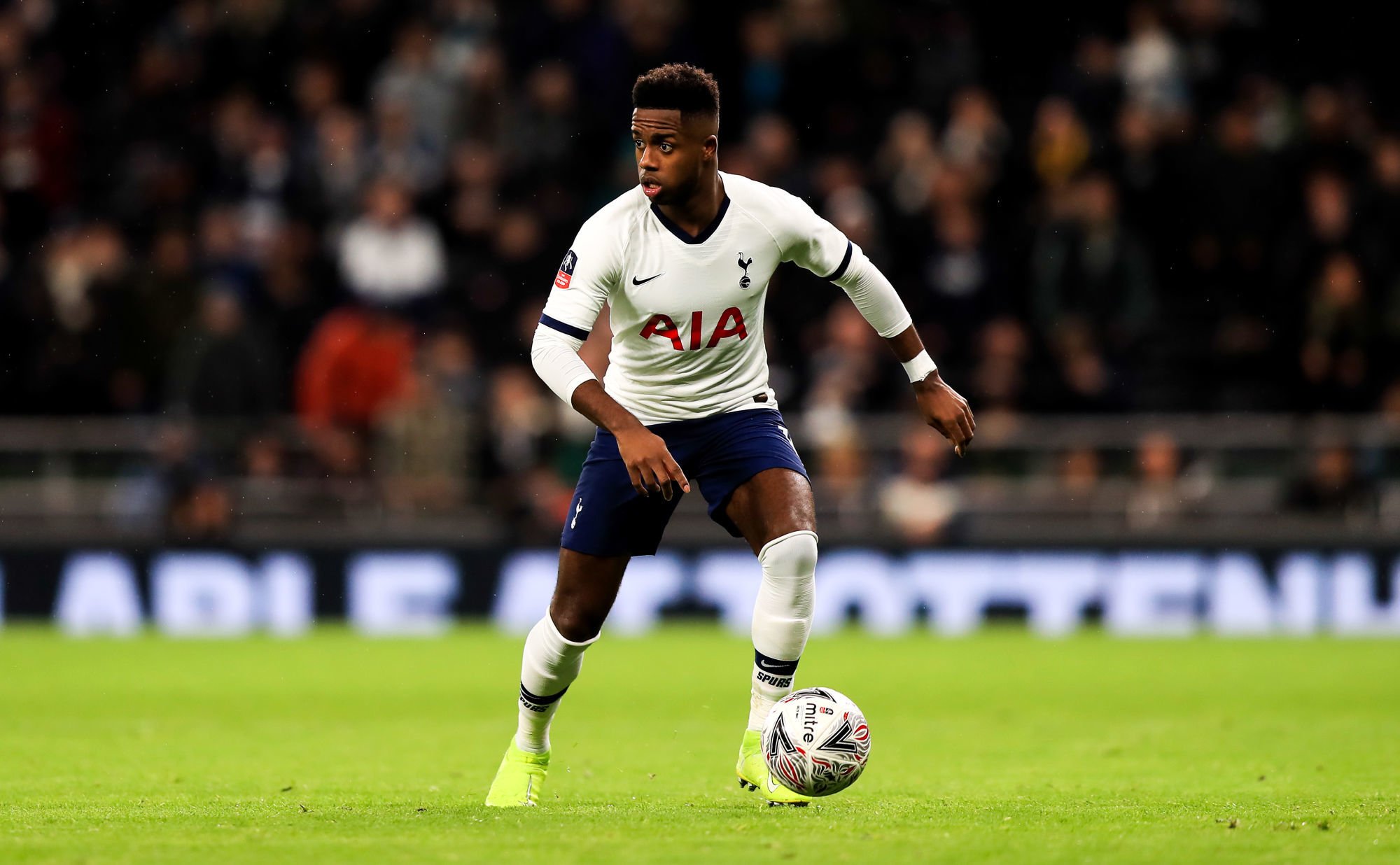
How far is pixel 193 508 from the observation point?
16094mm

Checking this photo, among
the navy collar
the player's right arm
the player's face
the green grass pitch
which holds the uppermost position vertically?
the player's face

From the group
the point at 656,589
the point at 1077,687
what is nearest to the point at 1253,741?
the point at 1077,687

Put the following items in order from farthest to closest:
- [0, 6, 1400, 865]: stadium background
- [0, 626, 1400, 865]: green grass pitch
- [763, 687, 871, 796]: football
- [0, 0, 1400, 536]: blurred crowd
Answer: [0, 0, 1400, 536]: blurred crowd, [0, 6, 1400, 865]: stadium background, [763, 687, 871, 796]: football, [0, 626, 1400, 865]: green grass pitch

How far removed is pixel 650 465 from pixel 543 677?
1.16 metres

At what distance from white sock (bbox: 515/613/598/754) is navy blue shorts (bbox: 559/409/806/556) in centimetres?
36

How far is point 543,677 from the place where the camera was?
7.25 meters

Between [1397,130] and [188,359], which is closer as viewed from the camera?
[188,359]

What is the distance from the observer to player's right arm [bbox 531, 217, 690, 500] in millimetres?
6668

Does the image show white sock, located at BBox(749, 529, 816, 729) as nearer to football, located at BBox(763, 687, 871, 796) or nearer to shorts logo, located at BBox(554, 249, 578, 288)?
football, located at BBox(763, 687, 871, 796)

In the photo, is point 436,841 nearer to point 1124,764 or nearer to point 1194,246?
point 1124,764

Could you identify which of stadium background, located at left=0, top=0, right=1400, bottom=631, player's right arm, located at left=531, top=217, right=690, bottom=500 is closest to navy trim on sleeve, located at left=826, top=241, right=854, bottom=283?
player's right arm, located at left=531, top=217, right=690, bottom=500

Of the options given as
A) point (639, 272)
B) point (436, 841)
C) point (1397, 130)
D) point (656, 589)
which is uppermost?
point (1397, 130)

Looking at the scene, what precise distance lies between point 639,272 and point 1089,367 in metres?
9.34

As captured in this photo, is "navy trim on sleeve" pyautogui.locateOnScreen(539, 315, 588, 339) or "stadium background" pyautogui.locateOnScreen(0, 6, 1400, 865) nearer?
"navy trim on sleeve" pyautogui.locateOnScreen(539, 315, 588, 339)
